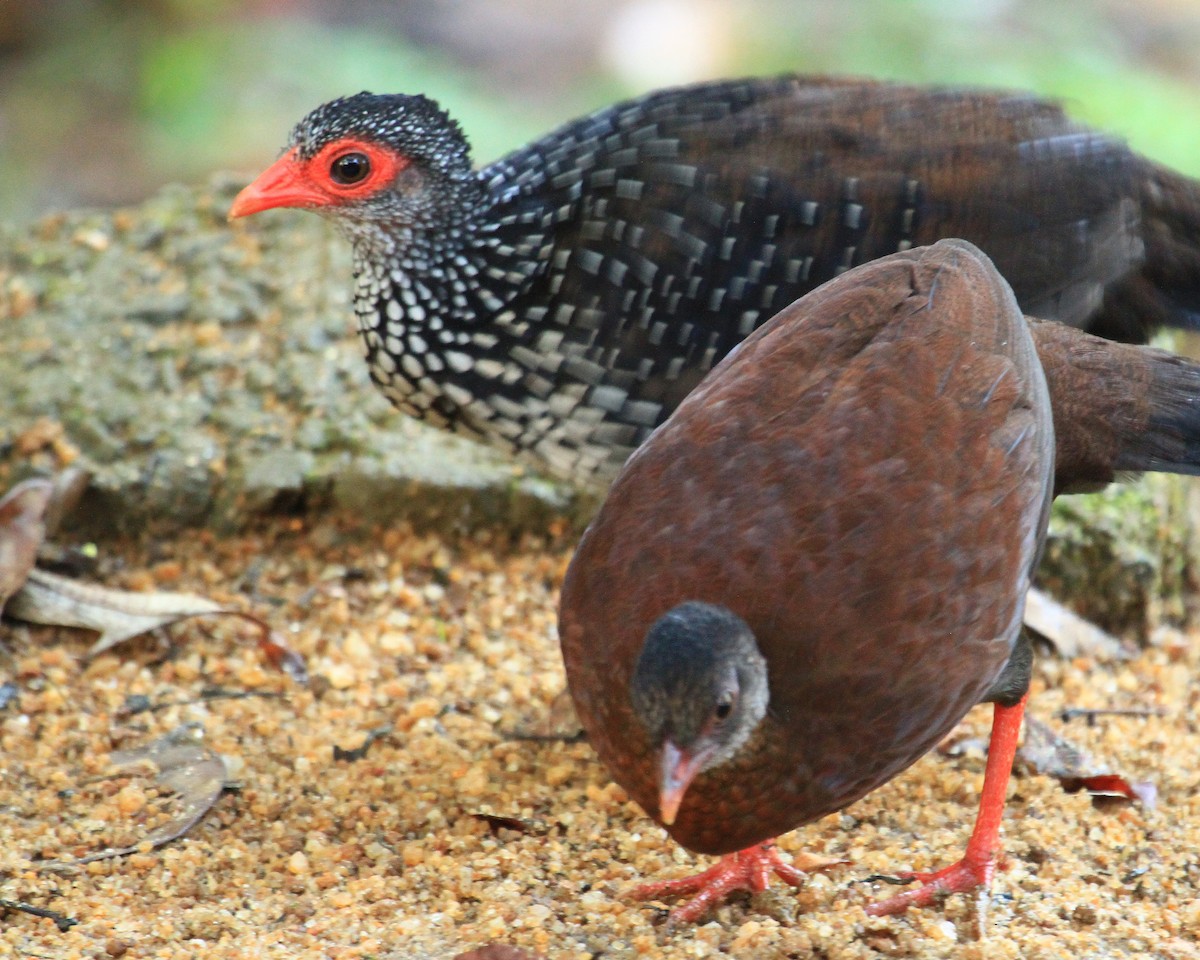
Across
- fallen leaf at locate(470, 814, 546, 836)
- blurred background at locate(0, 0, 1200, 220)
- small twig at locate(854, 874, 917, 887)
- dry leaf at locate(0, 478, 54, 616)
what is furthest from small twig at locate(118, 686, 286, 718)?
blurred background at locate(0, 0, 1200, 220)

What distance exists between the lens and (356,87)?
7895 millimetres

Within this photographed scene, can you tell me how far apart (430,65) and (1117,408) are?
580cm

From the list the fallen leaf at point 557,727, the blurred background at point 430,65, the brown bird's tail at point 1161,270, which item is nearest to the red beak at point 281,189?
the fallen leaf at point 557,727

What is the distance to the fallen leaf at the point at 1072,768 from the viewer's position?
379 centimetres

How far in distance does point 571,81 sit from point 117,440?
4759 mm

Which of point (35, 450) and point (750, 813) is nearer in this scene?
point (750, 813)

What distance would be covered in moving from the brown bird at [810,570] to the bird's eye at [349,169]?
151cm

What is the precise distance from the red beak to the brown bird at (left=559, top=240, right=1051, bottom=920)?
1570 mm

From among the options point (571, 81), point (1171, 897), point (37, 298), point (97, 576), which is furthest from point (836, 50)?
point (1171, 897)

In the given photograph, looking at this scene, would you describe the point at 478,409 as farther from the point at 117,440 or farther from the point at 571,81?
the point at 571,81

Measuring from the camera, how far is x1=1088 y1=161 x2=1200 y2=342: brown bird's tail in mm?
4152

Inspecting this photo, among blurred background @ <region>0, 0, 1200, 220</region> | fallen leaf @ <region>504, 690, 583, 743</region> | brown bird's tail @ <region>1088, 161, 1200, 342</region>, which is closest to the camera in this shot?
fallen leaf @ <region>504, 690, 583, 743</region>

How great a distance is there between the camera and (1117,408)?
138 inches

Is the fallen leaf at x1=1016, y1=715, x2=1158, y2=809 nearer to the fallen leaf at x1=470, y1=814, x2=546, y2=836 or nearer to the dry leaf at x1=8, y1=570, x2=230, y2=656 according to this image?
the fallen leaf at x1=470, y1=814, x2=546, y2=836
